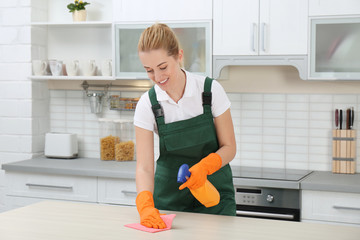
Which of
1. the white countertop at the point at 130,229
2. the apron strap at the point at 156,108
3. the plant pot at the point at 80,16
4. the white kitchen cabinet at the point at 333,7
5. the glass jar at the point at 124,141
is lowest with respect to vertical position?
the white countertop at the point at 130,229

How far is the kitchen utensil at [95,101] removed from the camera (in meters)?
3.79

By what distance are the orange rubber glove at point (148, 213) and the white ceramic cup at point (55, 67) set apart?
6.68 feet

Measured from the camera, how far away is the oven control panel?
2.93 m

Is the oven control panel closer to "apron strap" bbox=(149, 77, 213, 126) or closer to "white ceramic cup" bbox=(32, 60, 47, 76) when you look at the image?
"apron strap" bbox=(149, 77, 213, 126)

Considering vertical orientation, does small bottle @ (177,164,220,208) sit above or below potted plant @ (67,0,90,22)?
below

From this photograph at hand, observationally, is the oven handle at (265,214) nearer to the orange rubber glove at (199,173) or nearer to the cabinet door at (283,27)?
the cabinet door at (283,27)

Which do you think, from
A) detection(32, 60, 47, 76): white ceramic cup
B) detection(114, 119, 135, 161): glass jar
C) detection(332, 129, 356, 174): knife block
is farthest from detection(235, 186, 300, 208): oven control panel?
detection(32, 60, 47, 76): white ceramic cup

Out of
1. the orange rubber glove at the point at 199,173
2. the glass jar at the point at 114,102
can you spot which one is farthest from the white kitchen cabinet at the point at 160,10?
the orange rubber glove at the point at 199,173

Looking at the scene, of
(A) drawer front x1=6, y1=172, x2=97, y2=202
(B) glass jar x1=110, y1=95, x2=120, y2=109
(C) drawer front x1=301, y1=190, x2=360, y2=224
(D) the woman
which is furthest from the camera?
(B) glass jar x1=110, y1=95, x2=120, y2=109

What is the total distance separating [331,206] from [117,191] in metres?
1.39

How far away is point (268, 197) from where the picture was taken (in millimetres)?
2961

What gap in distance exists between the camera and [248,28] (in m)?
3.13

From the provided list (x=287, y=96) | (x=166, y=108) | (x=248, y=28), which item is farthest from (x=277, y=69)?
(x=166, y=108)

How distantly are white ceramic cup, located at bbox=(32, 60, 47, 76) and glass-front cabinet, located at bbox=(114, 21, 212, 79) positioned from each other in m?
0.63
